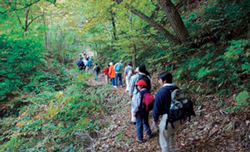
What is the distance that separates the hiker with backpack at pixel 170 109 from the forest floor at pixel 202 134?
2.82 ft

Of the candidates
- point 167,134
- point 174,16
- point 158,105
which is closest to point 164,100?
point 158,105

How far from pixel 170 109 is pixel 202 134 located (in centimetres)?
153

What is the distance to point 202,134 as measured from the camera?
3736mm

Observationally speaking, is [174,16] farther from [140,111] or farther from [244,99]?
[140,111]

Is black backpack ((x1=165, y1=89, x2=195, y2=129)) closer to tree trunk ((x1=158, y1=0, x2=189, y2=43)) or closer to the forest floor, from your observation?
the forest floor

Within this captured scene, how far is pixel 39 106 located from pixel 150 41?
7.30m

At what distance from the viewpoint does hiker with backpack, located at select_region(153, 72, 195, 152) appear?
9.46ft

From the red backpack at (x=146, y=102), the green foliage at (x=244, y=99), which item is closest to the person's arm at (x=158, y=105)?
the red backpack at (x=146, y=102)

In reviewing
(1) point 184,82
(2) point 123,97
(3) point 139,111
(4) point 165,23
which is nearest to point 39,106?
(2) point 123,97

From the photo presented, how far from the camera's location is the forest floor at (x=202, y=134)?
10.4ft

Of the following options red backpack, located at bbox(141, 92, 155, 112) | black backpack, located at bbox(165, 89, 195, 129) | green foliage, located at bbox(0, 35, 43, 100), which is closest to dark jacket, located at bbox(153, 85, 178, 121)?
black backpack, located at bbox(165, 89, 195, 129)

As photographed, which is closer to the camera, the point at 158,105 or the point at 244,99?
the point at 158,105

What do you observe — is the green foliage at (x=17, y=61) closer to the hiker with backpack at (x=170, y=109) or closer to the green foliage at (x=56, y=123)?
the green foliage at (x=56, y=123)

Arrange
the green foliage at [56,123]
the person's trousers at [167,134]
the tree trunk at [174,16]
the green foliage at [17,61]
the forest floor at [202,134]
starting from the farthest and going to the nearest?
the green foliage at [17,61], the green foliage at [56,123], the tree trunk at [174,16], the forest floor at [202,134], the person's trousers at [167,134]
